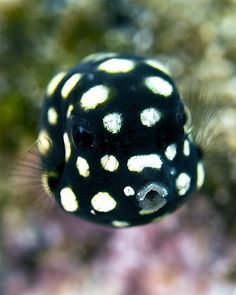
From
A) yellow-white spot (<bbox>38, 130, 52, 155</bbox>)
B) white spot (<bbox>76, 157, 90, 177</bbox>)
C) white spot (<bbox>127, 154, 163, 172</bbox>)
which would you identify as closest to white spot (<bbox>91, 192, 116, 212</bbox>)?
white spot (<bbox>76, 157, 90, 177</bbox>)

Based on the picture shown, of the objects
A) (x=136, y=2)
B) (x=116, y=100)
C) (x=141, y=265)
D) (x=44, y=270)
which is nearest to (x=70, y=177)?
(x=116, y=100)

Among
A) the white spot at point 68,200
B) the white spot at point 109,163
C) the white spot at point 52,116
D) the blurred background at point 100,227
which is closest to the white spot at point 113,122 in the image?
the white spot at point 109,163

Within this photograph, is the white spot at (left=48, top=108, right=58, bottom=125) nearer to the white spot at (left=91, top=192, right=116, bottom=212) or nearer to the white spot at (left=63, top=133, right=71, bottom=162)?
the white spot at (left=63, top=133, right=71, bottom=162)

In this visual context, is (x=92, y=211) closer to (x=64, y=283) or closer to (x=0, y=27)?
(x=64, y=283)

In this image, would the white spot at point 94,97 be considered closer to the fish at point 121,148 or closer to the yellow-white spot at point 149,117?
the fish at point 121,148

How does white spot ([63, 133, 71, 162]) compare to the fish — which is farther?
white spot ([63, 133, 71, 162])

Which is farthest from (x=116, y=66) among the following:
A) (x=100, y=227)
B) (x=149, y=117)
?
(x=100, y=227)
